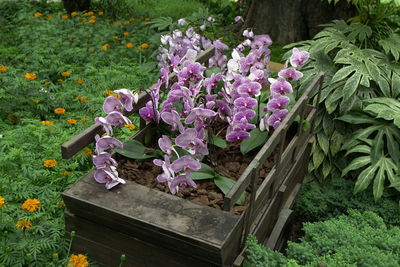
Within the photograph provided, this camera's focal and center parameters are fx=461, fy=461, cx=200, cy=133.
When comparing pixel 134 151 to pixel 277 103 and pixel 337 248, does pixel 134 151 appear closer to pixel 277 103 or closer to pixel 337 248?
pixel 277 103

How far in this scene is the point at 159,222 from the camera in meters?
2.16

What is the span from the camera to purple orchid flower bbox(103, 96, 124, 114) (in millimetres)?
2381

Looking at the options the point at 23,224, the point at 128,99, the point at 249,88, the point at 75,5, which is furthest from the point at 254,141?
the point at 75,5

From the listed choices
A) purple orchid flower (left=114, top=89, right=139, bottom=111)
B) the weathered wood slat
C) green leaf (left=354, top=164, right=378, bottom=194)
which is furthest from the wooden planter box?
green leaf (left=354, top=164, right=378, bottom=194)

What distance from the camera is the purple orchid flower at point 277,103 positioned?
8.92 feet

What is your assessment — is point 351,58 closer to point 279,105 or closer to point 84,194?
point 279,105

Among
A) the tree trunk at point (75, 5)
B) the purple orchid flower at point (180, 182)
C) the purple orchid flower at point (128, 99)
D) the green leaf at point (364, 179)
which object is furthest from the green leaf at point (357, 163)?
the tree trunk at point (75, 5)

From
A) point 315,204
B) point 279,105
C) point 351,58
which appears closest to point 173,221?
point 279,105

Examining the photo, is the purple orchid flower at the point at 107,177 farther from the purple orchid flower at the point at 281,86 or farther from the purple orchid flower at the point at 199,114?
the purple orchid flower at the point at 281,86

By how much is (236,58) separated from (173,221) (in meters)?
1.34

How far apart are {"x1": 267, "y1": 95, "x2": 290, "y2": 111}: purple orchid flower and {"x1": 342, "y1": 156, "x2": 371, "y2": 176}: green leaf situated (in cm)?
111

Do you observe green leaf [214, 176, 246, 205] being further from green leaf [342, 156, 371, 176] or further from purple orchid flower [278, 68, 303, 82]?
green leaf [342, 156, 371, 176]

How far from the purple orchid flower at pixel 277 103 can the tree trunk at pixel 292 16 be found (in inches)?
112

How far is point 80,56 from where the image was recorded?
5.26m
